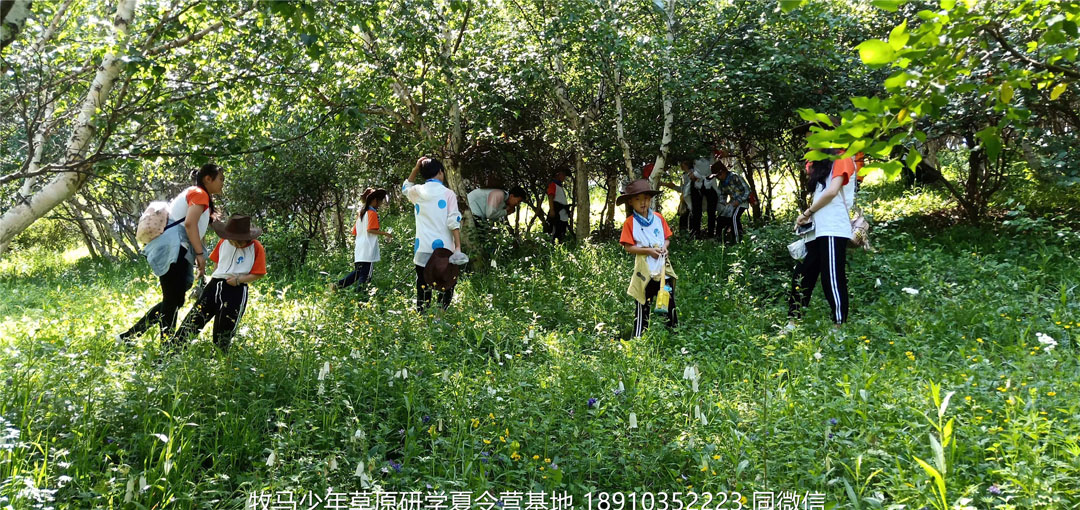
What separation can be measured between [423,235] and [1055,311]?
506cm

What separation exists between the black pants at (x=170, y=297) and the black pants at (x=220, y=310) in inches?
4.2

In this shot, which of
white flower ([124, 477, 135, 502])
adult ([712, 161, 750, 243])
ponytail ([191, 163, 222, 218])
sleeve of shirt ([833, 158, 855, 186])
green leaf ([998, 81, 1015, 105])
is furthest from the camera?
adult ([712, 161, 750, 243])

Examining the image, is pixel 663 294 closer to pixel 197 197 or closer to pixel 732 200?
pixel 197 197

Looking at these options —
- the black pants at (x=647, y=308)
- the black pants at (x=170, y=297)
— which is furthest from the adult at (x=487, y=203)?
the black pants at (x=170, y=297)

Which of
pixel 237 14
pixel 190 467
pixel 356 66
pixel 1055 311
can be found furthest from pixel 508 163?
pixel 190 467

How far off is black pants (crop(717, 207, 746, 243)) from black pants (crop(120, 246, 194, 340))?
21.9ft

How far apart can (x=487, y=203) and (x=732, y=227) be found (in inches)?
138

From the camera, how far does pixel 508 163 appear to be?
35.9ft

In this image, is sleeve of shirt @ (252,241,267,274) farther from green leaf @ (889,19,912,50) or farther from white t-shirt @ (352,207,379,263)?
green leaf @ (889,19,912,50)

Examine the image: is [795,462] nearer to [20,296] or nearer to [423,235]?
[423,235]

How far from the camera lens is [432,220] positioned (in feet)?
20.1

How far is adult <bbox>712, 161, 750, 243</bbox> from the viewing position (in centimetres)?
958

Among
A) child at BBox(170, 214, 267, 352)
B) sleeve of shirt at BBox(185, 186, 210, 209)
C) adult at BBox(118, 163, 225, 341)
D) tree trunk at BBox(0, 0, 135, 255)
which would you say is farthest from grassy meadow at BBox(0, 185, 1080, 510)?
sleeve of shirt at BBox(185, 186, 210, 209)

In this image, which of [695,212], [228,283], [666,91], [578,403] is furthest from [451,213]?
[695,212]
